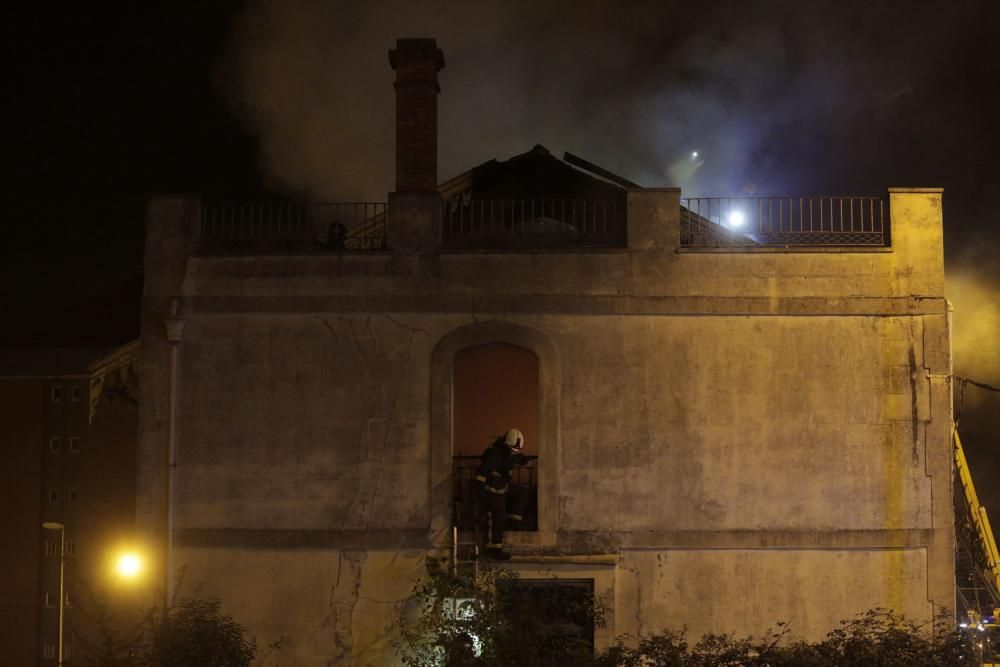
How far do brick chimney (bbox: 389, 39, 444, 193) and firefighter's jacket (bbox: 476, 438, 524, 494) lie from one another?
12.8ft

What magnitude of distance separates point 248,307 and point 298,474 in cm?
248

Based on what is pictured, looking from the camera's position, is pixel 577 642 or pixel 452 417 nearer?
pixel 577 642

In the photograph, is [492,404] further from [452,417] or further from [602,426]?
[602,426]

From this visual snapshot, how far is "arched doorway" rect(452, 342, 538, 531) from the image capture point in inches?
636

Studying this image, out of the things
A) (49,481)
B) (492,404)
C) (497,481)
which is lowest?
(49,481)

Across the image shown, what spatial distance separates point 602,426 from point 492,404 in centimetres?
203

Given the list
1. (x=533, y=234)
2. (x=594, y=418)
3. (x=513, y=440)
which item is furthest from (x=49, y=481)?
(x=594, y=418)

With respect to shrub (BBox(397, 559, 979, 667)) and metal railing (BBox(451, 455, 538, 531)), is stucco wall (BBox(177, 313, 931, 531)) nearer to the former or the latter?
metal railing (BBox(451, 455, 538, 531))

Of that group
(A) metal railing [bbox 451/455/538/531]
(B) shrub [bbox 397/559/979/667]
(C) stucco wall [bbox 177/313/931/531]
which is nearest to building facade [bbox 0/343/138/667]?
(C) stucco wall [bbox 177/313/931/531]

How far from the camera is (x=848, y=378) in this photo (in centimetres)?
1537

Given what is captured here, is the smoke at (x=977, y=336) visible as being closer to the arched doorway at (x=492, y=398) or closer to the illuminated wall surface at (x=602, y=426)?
the illuminated wall surface at (x=602, y=426)

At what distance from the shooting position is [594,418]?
15.4 metres

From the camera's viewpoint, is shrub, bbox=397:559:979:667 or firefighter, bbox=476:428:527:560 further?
firefighter, bbox=476:428:527:560

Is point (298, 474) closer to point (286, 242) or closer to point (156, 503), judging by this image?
point (156, 503)
